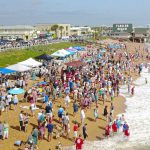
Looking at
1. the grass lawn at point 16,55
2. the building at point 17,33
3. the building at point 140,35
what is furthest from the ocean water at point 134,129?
the building at point 140,35

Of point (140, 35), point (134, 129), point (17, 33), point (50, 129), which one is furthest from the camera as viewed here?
point (140, 35)

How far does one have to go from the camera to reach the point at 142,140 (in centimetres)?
2155

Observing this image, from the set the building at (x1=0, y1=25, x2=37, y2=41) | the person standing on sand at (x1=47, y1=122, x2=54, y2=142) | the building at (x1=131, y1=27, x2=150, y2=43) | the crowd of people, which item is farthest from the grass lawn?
the building at (x1=131, y1=27, x2=150, y2=43)

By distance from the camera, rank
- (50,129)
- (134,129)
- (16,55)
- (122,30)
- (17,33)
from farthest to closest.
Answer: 1. (122,30)
2. (17,33)
3. (16,55)
4. (134,129)
5. (50,129)

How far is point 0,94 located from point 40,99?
3067 millimetres

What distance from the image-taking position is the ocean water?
20.5 m

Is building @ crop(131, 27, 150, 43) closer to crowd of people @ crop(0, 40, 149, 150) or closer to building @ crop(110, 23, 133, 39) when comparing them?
building @ crop(110, 23, 133, 39)

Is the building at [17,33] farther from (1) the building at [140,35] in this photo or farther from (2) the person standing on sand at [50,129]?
(2) the person standing on sand at [50,129]

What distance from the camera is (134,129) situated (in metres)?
23.6

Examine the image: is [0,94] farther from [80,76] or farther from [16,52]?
[16,52]

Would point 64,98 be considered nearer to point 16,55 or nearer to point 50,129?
point 50,129

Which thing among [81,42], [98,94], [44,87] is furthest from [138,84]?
[81,42]

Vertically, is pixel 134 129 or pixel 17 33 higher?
pixel 17 33

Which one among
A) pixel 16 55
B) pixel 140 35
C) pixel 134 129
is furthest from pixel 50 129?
pixel 140 35
